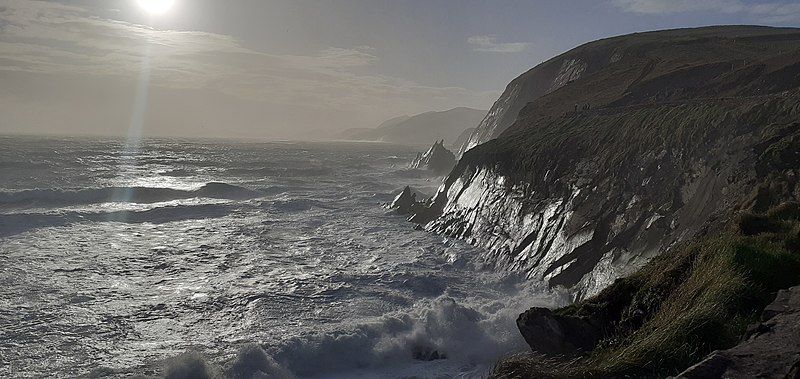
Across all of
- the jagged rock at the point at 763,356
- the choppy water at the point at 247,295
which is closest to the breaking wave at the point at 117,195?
the choppy water at the point at 247,295

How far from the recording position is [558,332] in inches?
312

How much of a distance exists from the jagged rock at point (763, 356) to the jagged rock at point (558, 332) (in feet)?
8.31

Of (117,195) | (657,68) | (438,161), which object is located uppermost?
(657,68)

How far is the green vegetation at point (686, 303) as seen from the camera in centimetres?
580

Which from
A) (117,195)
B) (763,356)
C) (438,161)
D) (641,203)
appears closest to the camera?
(763,356)

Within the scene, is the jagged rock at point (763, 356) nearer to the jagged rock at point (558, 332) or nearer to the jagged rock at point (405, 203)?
the jagged rock at point (558, 332)

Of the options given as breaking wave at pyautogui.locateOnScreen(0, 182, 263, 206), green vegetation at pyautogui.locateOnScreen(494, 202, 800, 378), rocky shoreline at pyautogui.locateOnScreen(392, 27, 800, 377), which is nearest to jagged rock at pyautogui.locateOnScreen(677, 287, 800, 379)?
rocky shoreline at pyautogui.locateOnScreen(392, 27, 800, 377)

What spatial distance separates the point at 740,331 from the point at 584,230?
32.3ft

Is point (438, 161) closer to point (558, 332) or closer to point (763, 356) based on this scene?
point (558, 332)

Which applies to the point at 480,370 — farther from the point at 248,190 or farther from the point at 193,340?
the point at 248,190

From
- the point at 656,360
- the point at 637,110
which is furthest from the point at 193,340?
the point at 637,110

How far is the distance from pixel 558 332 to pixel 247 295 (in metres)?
9.57

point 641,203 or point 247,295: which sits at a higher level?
point 641,203

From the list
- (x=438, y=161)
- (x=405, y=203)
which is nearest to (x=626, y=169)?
(x=405, y=203)
